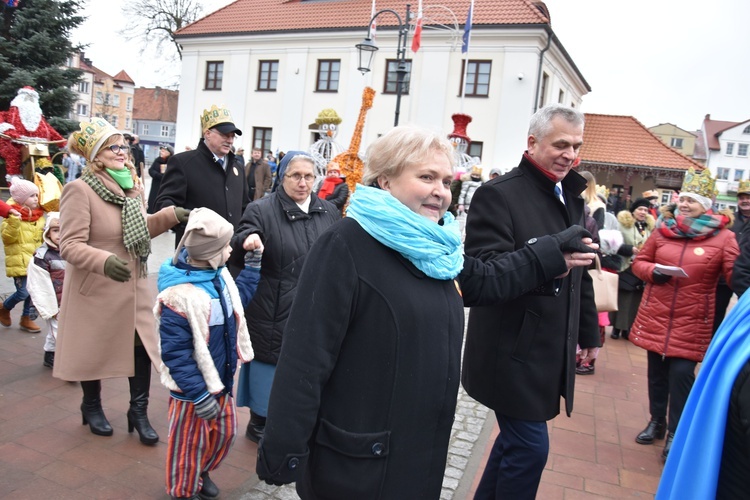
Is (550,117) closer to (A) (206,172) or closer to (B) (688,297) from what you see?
(B) (688,297)

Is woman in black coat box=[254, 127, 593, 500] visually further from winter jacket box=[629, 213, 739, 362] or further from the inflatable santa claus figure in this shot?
the inflatable santa claus figure

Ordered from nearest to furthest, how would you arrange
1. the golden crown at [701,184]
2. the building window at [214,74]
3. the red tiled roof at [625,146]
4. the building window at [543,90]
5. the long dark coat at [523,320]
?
the long dark coat at [523,320], the golden crown at [701,184], the building window at [543,90], the red tiled roof at [625,146], the building window at [214,74]

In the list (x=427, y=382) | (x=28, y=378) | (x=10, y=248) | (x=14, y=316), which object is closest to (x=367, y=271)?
(x=427, y=382)

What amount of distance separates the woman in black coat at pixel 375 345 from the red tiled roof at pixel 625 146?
2615 centimetres

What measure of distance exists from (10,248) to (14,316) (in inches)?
38.5

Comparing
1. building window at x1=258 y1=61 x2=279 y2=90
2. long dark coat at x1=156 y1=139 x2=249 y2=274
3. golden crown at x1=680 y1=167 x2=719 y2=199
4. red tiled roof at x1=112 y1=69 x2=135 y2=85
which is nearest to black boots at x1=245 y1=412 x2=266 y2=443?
long dark coat at x1=156 y1=139 x2=249 y2=274

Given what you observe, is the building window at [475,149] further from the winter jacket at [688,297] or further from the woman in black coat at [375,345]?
the woman in black coat at [375,345]

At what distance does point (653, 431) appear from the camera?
454cm

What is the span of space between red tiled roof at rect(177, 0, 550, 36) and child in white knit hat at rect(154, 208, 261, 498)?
71.3 ft

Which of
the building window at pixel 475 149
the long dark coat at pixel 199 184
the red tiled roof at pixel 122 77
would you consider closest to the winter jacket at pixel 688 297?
the long dark coat at pixel 199 184

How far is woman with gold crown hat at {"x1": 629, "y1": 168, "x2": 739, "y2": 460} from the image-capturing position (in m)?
4.15

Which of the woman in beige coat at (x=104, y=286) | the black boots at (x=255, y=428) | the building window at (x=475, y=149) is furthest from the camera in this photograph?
the building window at (x=475, y=149)

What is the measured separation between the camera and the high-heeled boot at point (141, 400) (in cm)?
373

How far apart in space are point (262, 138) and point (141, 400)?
Result: 25231 millimetres
